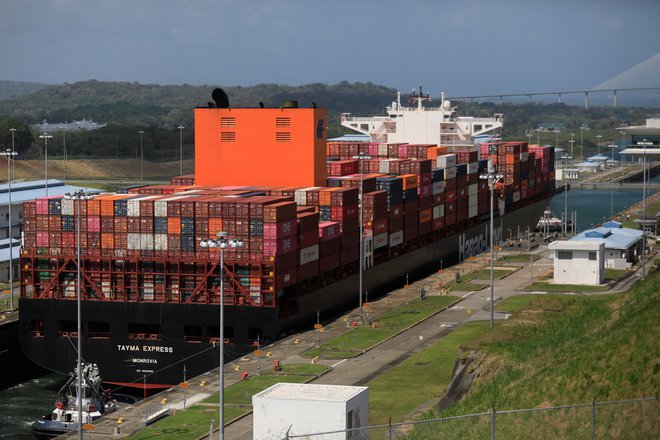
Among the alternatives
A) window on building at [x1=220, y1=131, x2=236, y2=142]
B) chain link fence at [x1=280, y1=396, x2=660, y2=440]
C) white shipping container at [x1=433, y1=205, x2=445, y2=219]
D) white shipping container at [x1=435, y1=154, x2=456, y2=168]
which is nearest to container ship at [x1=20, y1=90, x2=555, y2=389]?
window on building at [x1=220, y1=131, x2=236, y2=142]

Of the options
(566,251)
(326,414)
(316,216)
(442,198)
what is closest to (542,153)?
(442,198)

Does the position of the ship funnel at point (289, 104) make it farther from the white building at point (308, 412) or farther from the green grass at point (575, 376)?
the white building at point (308, 412)

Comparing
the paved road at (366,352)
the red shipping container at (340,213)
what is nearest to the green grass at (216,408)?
the paved road at (366,352)

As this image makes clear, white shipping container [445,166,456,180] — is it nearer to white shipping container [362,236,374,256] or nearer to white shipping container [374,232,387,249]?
white shipping container [374,232,387,249]

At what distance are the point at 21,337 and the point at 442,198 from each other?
38830 millimetres

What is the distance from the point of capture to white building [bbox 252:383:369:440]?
126 ft

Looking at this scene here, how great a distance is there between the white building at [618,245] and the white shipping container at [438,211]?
10.1m

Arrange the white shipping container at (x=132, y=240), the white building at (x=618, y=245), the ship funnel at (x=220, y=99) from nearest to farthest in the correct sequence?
the white shipping container at (x=132, y=240) < the ship funnel at (x=220, y=99) < the white building at (x=618, y=245)

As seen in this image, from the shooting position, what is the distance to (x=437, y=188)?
91000 mm

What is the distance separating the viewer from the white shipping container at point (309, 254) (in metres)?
64.4

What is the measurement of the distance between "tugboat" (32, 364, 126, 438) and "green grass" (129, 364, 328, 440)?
509cm

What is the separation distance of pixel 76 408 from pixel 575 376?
2445 centimetres

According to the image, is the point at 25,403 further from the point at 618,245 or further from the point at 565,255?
the point at 618,245

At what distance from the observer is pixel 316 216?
66.3 m
